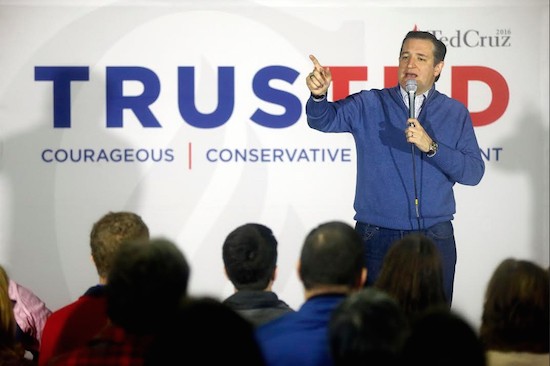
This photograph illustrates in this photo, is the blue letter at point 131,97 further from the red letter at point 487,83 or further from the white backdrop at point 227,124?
the red letter at point 487,83

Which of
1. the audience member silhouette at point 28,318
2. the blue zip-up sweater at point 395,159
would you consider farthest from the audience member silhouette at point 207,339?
the blue zip-up sweater at point 395,159

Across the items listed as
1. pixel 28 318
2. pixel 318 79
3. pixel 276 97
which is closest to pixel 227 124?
pixel 276 97

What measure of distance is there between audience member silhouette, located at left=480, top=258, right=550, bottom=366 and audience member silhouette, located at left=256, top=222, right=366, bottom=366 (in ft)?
1.42

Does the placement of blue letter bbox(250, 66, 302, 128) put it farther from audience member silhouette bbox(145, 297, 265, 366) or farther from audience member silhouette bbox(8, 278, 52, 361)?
audience member silhouette bbox(145, 297, 265, 366)

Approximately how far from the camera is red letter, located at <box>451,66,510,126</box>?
5539mm

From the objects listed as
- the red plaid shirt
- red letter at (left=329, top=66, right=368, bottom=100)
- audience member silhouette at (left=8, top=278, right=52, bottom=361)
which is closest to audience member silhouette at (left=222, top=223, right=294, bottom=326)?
the red plaid shirt

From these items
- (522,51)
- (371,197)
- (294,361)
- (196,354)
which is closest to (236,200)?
(371,197)

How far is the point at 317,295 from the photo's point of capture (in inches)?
110

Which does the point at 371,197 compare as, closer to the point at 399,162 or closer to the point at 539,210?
the point at 399,162

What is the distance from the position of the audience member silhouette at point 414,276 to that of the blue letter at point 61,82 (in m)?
2.99

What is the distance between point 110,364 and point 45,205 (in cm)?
325

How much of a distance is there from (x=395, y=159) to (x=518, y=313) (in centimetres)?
209

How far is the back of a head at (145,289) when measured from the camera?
8.16ft

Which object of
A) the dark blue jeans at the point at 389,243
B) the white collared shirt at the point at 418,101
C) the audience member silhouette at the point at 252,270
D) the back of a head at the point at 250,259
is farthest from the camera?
the white collared shirt at the point at 418,101
